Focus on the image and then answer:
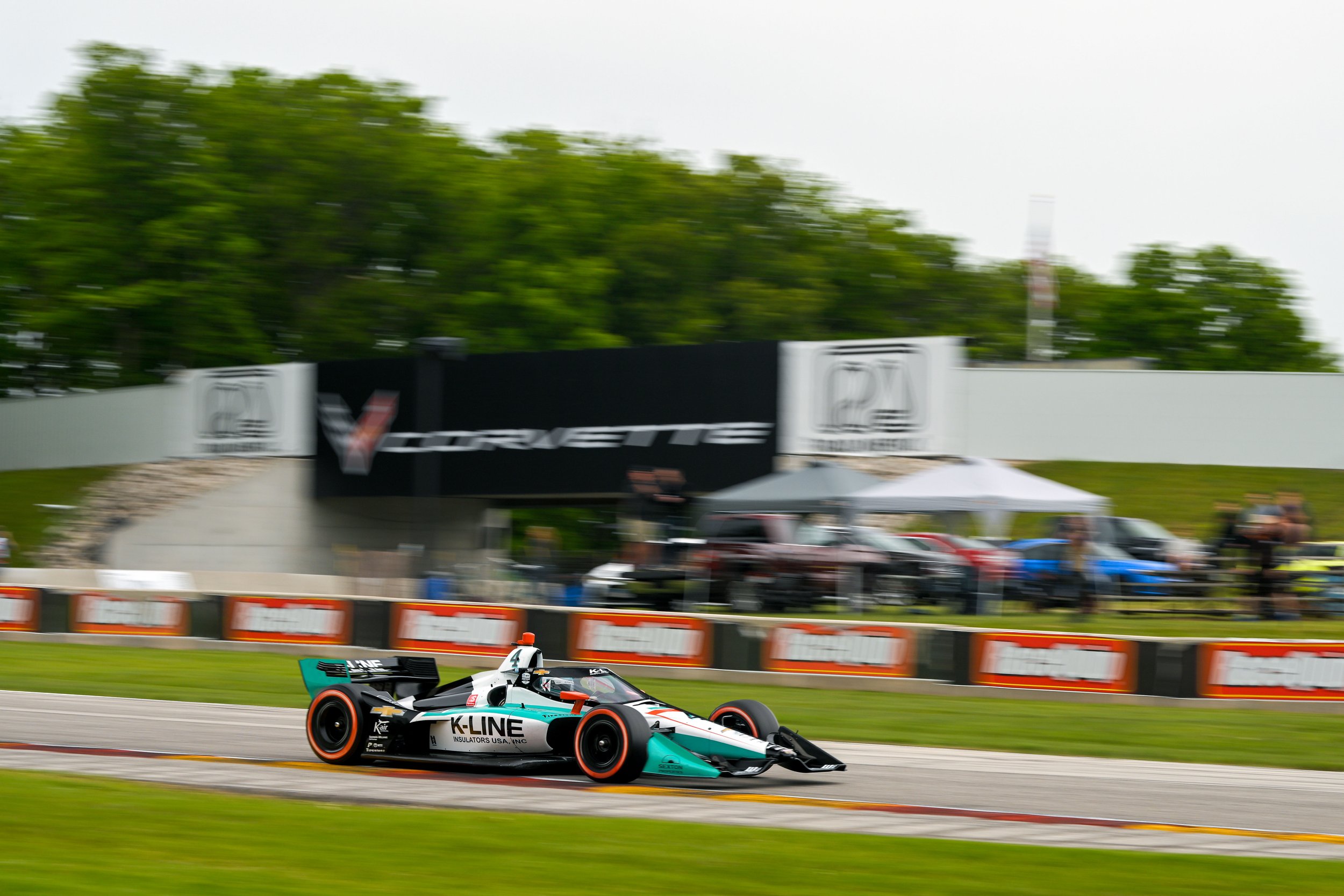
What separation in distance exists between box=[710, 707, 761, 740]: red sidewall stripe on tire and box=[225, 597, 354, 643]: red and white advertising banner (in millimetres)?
11479

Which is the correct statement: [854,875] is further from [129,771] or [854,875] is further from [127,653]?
[127,653]

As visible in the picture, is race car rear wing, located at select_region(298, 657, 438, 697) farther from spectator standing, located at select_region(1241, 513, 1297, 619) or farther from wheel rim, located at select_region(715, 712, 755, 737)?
spectator standing, located at select_region(1241, 513, 1297, 619)

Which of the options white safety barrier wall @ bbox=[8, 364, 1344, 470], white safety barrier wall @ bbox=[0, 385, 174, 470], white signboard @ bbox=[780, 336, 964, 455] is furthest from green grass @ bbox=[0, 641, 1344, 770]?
white safety barrier wall @ bbox=[0, 385, 174, 470]

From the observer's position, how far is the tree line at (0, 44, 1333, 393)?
1996 inches

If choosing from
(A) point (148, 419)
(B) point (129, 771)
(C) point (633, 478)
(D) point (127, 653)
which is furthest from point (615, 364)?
(B) point (129, 771)

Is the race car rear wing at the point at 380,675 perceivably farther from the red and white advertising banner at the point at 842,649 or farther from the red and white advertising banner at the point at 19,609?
the red and white advertising banner at the point at 19,609

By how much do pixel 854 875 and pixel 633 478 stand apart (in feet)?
49.7

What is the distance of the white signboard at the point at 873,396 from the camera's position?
29047 mm

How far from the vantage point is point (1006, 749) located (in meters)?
13.5

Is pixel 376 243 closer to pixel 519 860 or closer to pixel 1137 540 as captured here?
pixel 1137 540

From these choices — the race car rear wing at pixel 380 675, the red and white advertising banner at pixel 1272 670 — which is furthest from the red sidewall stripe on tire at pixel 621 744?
the red and white advertising banner at pixel 1272 670

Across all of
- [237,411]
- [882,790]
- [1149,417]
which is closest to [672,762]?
[882,790]

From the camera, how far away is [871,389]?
96.2 feet

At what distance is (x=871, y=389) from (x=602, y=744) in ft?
64.3
